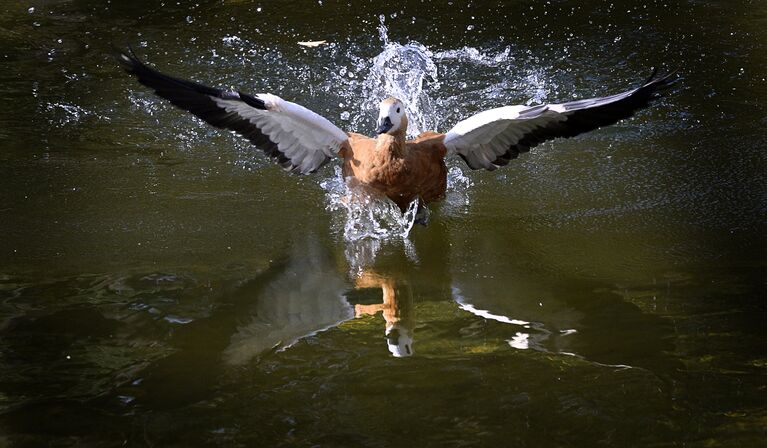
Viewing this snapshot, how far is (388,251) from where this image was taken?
4.98 metres

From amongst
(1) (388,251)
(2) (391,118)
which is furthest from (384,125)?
(1) (388,251)

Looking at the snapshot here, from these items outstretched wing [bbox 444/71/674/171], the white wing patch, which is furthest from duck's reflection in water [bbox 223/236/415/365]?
outstretched wing [bbox 444/71/674/171]

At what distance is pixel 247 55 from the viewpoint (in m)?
7.66

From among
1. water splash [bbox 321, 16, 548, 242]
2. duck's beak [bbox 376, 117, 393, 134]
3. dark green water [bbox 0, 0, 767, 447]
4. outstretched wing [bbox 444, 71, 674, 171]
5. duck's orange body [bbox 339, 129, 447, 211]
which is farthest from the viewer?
water splash [bbox 321, 16, 548, 242]

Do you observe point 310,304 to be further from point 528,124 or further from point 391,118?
point 528,124

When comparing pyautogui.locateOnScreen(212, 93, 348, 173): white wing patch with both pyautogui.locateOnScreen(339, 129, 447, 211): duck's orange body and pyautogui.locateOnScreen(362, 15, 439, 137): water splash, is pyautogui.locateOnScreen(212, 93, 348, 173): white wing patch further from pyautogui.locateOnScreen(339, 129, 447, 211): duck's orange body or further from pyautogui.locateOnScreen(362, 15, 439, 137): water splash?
pyautogui.locateOnScreen(362, 15, 439, 137): water splash

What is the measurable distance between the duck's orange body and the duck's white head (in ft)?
0.19

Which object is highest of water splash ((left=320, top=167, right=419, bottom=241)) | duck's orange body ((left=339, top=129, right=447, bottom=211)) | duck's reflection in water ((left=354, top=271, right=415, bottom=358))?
duck's orange body ((left=339, top=129, right=447, bottom=211))

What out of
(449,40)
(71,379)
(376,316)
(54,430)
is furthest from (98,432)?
(449,40)

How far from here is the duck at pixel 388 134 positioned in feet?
16.5

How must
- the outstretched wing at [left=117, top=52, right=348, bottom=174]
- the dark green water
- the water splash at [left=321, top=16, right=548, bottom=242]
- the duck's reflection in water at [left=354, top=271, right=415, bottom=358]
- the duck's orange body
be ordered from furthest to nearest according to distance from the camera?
the water splash at [left=321, top=16, right=548, bottom=242] → the duck's orange body → the outstretched wing at [left=117, top=52, right=348, bottom=174] → the duck's reflection in water at [left=354, top=271, right=415, bottom=358] → the dark green water

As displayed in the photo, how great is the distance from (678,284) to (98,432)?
262 cm

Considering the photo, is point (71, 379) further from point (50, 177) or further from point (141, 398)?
point (50, 177)

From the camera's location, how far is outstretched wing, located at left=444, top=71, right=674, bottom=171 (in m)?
4.85
